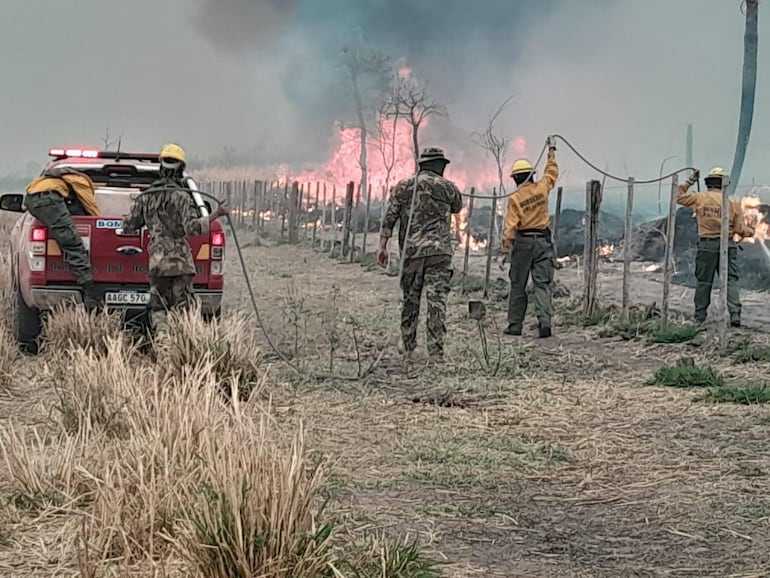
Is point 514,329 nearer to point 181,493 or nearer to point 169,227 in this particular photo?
point 169,227

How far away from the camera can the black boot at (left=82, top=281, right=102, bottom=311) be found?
27.6 ft

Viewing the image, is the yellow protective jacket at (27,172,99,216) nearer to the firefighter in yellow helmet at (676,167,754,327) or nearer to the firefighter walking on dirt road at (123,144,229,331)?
the firefighter walking on dirt road at (123,144,229,331)

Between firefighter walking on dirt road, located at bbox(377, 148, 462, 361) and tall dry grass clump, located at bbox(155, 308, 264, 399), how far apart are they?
207cm

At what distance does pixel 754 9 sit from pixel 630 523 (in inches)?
664

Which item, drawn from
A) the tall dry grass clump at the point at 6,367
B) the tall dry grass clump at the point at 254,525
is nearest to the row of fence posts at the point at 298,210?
the tall dry grass clump at the point at 6,367

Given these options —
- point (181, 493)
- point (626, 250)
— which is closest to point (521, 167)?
point (626, 250)

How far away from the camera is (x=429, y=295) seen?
8.98m

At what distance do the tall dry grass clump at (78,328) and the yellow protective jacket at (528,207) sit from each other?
4384 millimetres

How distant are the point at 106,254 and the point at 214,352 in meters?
2.08

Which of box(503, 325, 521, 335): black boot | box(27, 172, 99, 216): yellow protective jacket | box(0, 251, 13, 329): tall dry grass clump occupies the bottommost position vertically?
box(503, 325, 521, 335): black boot

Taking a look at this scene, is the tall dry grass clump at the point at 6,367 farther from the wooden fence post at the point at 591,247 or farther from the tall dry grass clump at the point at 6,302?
the wooden fence post at the point at 591,247

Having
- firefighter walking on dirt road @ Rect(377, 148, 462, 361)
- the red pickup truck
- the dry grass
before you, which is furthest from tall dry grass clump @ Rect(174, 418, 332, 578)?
firefighter walking on dirt road @ Rect(377, 148, 462, 361)

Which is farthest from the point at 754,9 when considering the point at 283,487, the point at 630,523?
the point at 283,487

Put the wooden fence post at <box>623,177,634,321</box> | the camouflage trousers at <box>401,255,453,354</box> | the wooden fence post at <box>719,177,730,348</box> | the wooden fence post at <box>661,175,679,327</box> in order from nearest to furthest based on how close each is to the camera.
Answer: the camouflage trousers at <box>401,255,453,354</box> < the wooden fence post at <box>719,177,730,348</box> < the wooden fence post at <box>661,175,679,327</box> < the wooden fence post at <box>623,177,634,321</box>
